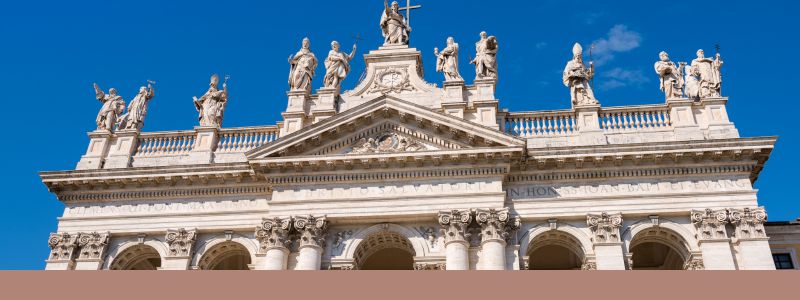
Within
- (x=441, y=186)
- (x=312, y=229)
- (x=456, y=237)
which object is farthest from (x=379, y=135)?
(x=456, y=237)

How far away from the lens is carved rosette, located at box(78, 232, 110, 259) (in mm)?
22609

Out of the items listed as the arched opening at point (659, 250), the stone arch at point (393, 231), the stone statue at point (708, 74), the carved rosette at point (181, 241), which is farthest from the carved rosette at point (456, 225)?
the stone statue at point (708, 74)

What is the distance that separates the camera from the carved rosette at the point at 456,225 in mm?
20594

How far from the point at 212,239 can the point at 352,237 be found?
4.84 m

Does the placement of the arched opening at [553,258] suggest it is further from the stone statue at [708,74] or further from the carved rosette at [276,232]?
the carved rosette at [276,232]

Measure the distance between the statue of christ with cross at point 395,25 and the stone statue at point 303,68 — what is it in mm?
3021

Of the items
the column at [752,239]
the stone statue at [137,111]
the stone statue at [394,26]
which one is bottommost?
the column at [752,239]

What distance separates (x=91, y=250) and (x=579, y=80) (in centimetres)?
1747

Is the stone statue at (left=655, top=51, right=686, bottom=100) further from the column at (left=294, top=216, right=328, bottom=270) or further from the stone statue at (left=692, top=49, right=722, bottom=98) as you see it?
the column at (left=294, top=216, right=328, bottom=270)

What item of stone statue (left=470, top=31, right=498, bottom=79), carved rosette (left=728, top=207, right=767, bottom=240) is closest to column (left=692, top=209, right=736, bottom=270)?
carved rosette (left=728, top=207, right=767, bottom=240)

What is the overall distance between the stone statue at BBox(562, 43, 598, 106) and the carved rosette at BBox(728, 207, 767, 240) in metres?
5.77

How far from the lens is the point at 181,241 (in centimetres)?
2248

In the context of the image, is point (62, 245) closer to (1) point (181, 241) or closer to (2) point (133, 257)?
(2) point (133, 257)

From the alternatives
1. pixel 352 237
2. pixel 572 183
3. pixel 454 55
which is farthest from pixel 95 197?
pixel 572 183
